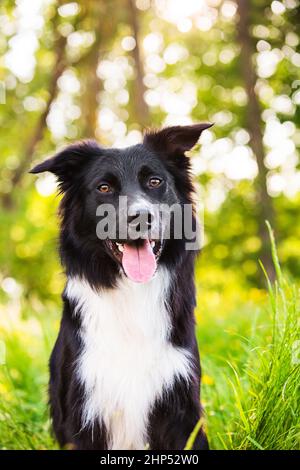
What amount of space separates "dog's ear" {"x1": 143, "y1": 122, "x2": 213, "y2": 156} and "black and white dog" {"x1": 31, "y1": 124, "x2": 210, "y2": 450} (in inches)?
0.5

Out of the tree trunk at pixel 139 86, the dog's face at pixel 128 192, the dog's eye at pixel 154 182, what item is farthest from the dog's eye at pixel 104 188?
the tree trunk at pixel 139 86

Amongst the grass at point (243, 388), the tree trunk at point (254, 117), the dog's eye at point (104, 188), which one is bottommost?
the grass at point (243, 388)

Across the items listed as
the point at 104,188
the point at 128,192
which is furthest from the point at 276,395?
the point at 104,188

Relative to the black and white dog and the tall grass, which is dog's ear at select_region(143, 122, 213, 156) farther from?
the tall grass

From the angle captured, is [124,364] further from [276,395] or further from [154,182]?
[154,182]

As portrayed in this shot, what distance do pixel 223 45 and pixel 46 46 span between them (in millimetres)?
4884

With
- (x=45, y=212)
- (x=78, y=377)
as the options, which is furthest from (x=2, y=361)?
(x=45, y=212)

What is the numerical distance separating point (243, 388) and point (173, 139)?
169 cm

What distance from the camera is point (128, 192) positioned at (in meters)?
3.56

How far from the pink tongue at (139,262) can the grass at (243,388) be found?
560mm

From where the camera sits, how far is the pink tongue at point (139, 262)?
3357mm

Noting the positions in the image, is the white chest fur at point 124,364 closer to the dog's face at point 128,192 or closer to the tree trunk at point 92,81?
the dog's face at point 128,192

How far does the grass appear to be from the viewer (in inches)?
124
